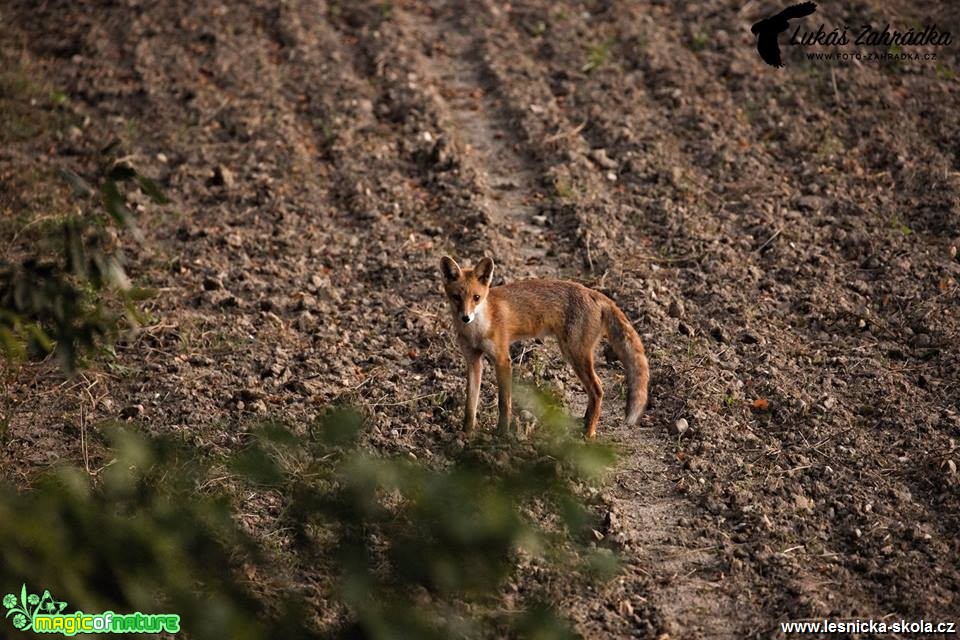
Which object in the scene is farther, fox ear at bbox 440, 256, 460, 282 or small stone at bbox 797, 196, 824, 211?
small stone at bbox 797, 196, 824, 211

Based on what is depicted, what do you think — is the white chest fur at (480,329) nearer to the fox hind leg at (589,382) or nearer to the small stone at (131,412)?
the fox hind leg at (589,382)

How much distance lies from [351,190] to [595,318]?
435 cm

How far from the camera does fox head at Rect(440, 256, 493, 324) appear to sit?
7.18 meters

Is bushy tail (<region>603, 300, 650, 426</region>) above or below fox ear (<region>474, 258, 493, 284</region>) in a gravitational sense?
below

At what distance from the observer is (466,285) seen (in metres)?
7.23

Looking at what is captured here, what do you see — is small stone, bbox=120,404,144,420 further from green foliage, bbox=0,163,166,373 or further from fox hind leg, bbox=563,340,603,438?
fox hind leg, bbox=563,340,603,438

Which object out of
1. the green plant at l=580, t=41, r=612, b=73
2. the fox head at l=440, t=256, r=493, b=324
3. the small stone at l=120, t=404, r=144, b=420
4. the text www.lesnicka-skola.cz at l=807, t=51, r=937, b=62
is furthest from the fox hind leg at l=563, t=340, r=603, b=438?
the text www.lesnicka-skola.cz at l=807, t=51, r=937, b=62

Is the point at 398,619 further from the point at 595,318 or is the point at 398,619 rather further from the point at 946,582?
the point at 595,318

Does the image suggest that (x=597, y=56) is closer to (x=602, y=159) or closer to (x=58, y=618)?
(x=602, y=159)

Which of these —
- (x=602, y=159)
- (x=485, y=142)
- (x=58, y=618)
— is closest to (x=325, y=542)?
(x=58, y=618)

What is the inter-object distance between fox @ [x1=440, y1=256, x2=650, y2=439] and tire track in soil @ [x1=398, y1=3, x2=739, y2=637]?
0.49 m

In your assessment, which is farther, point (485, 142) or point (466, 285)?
point (485, 142)

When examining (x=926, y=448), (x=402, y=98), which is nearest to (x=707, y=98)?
(x=402, y=98)

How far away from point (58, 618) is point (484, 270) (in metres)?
4.48
